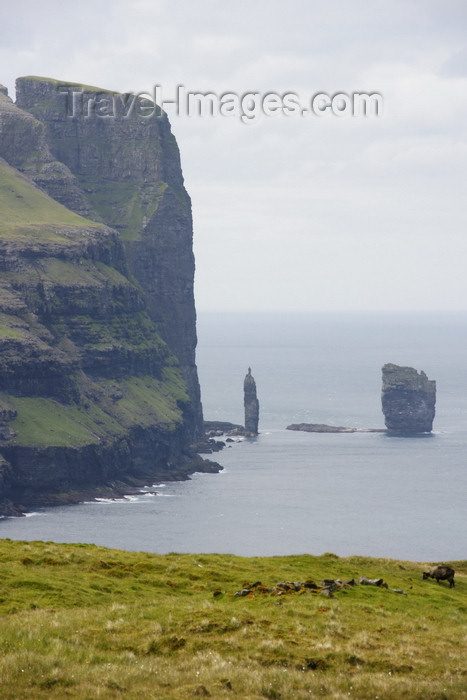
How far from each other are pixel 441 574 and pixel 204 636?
24431mm

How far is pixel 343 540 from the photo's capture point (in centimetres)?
19762

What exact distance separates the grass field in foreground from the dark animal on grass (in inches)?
207

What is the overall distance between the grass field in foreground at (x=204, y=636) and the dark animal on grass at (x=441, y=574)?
5267mm

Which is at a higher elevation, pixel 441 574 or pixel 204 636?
pixel 204 636

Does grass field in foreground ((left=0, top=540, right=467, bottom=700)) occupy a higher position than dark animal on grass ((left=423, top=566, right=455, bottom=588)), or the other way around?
grass field in foreground ((left=0, top=540, right=467, bottom=700))

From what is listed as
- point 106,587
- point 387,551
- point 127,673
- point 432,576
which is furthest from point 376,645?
point 387,551

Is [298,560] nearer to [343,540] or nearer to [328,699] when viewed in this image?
[328,699]

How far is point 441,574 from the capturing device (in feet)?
195

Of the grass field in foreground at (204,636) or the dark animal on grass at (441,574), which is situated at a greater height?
the grass field in foreground at (204,636)

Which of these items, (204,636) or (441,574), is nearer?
(204,636)

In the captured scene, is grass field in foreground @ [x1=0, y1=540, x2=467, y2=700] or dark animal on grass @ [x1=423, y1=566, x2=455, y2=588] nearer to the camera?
grass field in foreground @ [x1=0, y1=540, x2=467, y2=700]

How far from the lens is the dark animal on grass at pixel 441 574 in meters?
59.2

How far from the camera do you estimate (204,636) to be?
38.7 m

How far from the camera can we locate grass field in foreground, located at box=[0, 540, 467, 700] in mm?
33812
